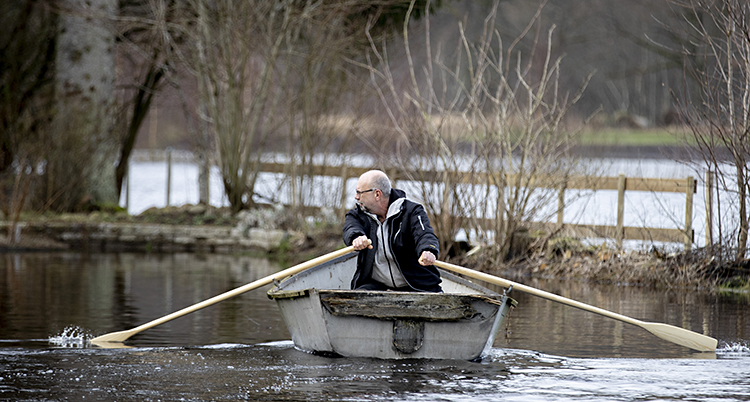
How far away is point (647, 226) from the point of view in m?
13.5

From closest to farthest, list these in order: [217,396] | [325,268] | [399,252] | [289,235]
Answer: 1. [217,396]
2. [399,252]
3. [325,268]
4. [289,235]

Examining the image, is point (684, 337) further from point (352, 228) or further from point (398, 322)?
point (352, 228)

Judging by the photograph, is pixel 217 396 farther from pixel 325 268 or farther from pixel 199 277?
pixel 199 277

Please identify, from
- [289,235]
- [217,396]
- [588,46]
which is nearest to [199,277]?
[289,235]

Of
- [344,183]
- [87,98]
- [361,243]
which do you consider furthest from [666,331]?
[87,98]

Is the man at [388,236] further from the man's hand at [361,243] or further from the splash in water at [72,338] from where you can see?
the splash in water at [72,338]

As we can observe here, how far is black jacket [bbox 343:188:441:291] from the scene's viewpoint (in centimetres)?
730

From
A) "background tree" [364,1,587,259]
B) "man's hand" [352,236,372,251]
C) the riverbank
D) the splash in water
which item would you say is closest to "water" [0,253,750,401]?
the splash in water

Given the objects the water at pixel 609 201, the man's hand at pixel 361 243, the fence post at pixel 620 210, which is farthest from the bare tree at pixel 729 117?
the man's hand at pixel 361 243

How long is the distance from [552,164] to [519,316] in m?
3.61

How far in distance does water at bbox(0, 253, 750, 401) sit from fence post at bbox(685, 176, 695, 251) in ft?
3.52

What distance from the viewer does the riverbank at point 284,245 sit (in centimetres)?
1221

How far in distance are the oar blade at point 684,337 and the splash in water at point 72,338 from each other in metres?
4.56

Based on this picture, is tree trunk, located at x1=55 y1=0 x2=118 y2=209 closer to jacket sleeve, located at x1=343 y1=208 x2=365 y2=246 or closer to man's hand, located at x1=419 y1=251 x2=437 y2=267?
jacket sleeve, located at x1=343 y1=208 x2=365 y2=246
